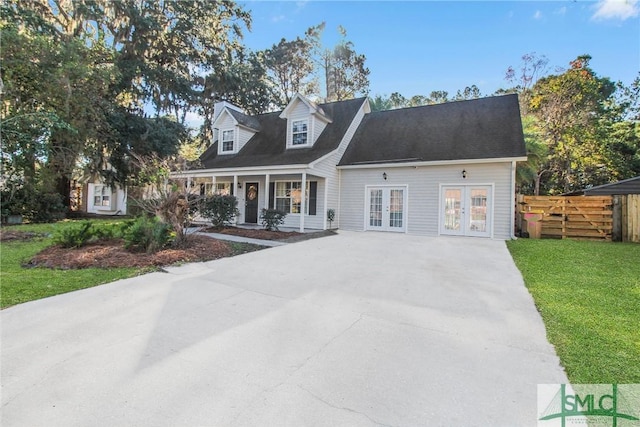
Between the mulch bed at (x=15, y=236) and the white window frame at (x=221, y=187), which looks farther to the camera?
the white window frame at (x=221, y=187)

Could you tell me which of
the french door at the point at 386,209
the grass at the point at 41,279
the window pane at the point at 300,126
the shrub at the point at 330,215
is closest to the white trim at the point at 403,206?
the french door at the point at 386,209

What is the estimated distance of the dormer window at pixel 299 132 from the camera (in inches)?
574

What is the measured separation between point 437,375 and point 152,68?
66.8 ft

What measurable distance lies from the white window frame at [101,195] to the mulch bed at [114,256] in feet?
59.3

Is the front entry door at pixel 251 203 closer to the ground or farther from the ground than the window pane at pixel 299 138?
closer to the ground

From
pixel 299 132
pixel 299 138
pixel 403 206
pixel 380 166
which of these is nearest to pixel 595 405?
pixel 403 206

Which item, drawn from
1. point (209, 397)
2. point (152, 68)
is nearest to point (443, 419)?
point (209, 397)

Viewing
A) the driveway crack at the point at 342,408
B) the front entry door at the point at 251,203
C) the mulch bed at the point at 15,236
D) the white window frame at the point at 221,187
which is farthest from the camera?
the white window frame at the point at 221,187

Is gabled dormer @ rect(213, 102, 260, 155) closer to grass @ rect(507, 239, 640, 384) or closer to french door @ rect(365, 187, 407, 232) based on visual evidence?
french door @ rect(365, 187, 407, 232)

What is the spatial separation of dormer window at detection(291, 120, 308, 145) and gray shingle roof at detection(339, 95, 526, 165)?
7.11 feet

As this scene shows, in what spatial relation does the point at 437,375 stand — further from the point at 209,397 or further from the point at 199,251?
the point at 199,251

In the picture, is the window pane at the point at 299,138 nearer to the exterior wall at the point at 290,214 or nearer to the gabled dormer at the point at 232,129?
the exterior wall at the point at 290,214

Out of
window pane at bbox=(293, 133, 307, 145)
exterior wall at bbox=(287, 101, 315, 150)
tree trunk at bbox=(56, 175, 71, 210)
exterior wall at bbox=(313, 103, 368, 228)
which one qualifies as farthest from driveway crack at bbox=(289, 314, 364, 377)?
tree trunk at bbox=(56, 175, 71, 210)

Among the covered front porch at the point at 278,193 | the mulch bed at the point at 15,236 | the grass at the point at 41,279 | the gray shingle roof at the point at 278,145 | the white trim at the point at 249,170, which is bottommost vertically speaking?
the grass at the point at 41,279
